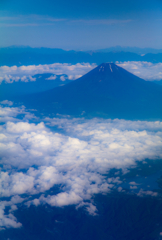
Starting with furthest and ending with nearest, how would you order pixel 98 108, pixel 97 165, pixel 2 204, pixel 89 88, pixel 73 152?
pixel 89 88
pixel 98 108
pixel 73 152
pixel 97 165
pixel 2 204

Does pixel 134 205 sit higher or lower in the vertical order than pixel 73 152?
lower

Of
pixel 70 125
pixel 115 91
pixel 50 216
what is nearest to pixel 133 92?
pixel 115 91

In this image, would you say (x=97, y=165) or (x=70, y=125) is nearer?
(x=97, y=165)

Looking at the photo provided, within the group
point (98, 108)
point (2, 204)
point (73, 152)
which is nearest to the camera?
point (2, 204)

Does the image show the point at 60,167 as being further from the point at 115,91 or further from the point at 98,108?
the point at 115,91

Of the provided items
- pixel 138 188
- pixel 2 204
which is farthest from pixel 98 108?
pixel 2 204

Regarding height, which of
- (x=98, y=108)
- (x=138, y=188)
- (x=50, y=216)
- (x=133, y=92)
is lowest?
(x=50, y=216)
